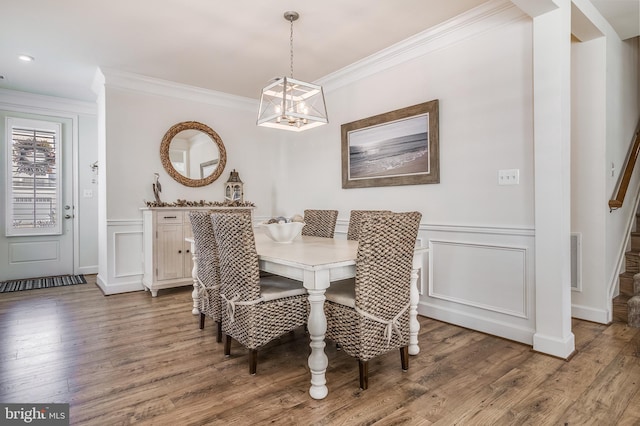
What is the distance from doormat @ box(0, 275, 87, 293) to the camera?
437 cm

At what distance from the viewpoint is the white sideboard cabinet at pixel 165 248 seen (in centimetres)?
402

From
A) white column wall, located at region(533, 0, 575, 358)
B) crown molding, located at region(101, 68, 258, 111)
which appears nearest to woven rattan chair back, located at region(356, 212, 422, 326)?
white column wall, located at region(533, 0, 575, 358)

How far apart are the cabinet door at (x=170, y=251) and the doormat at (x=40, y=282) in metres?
1.50

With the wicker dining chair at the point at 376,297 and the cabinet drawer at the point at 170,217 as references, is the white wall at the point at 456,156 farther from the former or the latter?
the wicker dining chair at the point at 376,297

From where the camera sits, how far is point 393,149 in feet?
11.5

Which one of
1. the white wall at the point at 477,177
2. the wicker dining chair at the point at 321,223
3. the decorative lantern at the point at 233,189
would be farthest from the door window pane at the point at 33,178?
the white wall at the point at 477,177

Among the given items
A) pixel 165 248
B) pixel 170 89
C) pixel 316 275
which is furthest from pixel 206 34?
pixel 316 275

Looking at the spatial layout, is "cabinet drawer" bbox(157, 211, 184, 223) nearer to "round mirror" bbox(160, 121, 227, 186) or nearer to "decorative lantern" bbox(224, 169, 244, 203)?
"round mirror" bbox(160, 121, 227, 186)

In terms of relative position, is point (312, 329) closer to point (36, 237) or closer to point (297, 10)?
point (297, 10)

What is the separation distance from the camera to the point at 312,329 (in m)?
1.90

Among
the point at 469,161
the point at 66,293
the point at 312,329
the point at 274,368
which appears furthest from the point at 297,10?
the point at 66,293

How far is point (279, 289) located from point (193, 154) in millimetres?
3069

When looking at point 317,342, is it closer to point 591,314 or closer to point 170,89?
point 591,314

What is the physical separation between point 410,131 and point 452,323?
1.75 m
